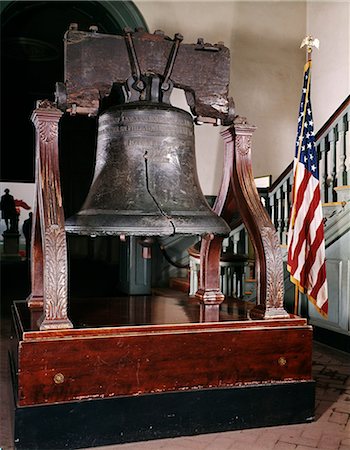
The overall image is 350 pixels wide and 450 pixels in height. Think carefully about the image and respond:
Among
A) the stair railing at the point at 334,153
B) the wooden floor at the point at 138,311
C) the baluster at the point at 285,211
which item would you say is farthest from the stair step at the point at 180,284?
the wooden floor at the point at 138,311

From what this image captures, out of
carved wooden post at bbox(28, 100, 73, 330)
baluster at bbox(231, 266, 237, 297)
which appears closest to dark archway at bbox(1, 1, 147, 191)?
baluster at bbox(231, 266, 237, 297)

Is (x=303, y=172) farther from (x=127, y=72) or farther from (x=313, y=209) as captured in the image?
(x=127, y=72)

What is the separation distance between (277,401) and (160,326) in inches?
28.8

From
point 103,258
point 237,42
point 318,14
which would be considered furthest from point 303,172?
point 103,258

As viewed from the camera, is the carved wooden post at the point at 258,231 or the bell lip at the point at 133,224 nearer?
the bell lip at the point at 133,224

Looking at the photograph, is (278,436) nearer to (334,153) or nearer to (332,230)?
(332,230)

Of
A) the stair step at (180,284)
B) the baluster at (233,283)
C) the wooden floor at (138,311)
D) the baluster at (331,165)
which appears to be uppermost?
the baluster at (331,165)

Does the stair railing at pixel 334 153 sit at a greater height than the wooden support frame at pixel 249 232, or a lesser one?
greater

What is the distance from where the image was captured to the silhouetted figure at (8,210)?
7531 mm

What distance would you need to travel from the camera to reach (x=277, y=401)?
8.95ft

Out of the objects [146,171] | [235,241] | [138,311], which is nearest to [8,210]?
[235,241]

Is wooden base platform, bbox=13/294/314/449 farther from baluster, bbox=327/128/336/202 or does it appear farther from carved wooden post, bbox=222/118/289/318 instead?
baluster, bbox=327/128/336/202

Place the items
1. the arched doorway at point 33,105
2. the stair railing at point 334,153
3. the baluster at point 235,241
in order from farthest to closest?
1. the arched doorway at point 33,105
2. the baluster at point 235,241
3. the stair railing at point 334,153

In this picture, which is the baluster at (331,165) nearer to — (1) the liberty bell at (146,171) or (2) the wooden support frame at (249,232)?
(2) the wooden support frame at (249,232)
